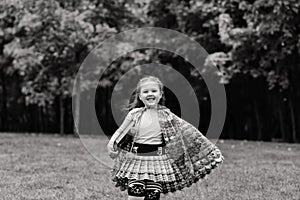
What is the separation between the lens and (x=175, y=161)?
5.79 meters

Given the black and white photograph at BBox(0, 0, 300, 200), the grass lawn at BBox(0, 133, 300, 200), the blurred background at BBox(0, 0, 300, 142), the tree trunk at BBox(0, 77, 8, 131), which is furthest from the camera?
the tree trunk at BBox(0, 77, 8, 131)

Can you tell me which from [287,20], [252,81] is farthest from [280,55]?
[252,81]

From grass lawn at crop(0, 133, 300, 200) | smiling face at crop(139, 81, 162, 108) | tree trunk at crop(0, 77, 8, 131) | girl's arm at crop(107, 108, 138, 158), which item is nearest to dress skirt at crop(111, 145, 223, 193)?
girl's arm at crop(107, 108, 138, 158)

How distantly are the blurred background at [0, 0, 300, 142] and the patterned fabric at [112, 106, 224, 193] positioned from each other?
37.0 feet

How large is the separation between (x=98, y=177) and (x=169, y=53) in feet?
46.0

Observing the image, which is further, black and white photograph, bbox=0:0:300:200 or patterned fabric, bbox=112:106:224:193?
black and white photograph, bbox=0:0:300:200

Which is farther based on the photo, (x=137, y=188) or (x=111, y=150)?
(x=111, y=150)

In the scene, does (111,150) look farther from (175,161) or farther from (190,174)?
(190,174)

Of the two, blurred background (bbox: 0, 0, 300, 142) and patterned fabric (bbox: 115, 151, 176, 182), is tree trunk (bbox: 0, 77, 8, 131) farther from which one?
patterned fabric (bbox: 115, 151, 176, 182)

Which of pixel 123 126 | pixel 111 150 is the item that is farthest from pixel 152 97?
pixel 111 150

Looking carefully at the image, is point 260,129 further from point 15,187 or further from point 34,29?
point 15,187

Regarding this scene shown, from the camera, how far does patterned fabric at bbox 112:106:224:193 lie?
5641 millimetres

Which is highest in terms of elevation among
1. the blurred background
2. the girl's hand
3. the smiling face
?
the blurred background

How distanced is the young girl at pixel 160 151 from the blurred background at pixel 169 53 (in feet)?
37.1
